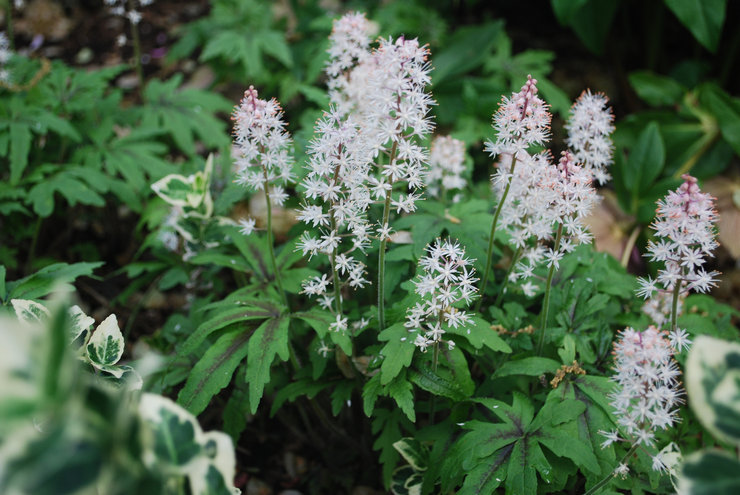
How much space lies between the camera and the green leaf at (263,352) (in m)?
1.84

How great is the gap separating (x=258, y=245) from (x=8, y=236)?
1.95m

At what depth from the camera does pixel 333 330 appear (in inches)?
78.7

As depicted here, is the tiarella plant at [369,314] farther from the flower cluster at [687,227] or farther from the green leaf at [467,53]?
the green leaf at [467,53]

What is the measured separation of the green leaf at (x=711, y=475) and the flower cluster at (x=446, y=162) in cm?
151

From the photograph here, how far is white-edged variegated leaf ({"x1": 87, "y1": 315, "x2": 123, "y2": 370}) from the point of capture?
6.04 ft

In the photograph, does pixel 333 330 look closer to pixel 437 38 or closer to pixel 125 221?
pixel 125 221

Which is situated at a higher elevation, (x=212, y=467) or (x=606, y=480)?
(x=212, y=467)

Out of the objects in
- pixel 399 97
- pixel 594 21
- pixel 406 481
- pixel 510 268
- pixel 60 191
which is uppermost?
pixel 399 97

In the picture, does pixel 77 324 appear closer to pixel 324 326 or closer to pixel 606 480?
pixel 324 326

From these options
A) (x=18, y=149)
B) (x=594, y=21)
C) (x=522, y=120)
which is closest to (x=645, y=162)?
(x=594, y=21)

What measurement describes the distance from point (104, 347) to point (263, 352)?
487mm

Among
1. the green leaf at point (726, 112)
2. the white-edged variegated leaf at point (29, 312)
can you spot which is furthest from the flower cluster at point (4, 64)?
the green leaf at point (726, 112)

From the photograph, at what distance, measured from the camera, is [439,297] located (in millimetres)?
1722

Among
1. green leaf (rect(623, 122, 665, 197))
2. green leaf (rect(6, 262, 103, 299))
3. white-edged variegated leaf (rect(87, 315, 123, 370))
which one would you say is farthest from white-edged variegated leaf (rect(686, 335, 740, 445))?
green leaf (rect(623, 122, 665, 197))
